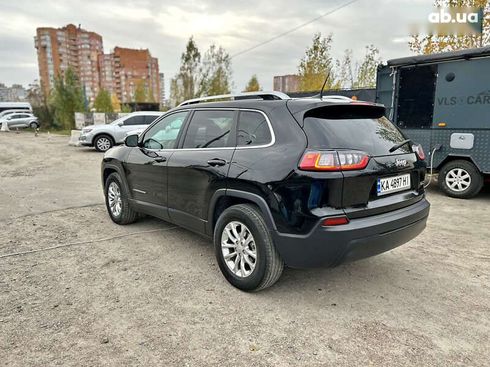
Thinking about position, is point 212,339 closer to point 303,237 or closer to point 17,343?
point 303,237

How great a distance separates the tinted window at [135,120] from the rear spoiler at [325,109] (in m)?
13.8

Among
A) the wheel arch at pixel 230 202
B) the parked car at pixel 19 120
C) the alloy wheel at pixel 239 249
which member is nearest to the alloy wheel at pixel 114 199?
the wheel arch at pixel 230 202

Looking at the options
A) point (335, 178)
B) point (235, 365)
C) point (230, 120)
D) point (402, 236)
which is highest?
point (230, 120)

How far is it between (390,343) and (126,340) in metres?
1.81

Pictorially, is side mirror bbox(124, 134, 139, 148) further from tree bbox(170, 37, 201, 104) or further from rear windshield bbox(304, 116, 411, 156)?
tree bbox(170, 37, 201, 104)

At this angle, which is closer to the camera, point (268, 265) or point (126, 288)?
point (268, 265)

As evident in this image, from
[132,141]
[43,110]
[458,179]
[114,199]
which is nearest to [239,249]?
[132,141]

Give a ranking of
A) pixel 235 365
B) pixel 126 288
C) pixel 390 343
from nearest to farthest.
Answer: pixel 235 365
pixel 390 343
pixel 126 288

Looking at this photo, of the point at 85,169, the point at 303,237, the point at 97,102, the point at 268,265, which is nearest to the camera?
the point at 303,237

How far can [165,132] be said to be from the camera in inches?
166

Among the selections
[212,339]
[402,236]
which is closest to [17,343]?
[212,339]

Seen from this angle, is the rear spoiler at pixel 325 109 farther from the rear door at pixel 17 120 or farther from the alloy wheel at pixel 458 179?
the rear door at pixel 17 120

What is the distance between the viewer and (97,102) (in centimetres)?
3678

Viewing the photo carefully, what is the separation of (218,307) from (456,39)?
42.3 ft
